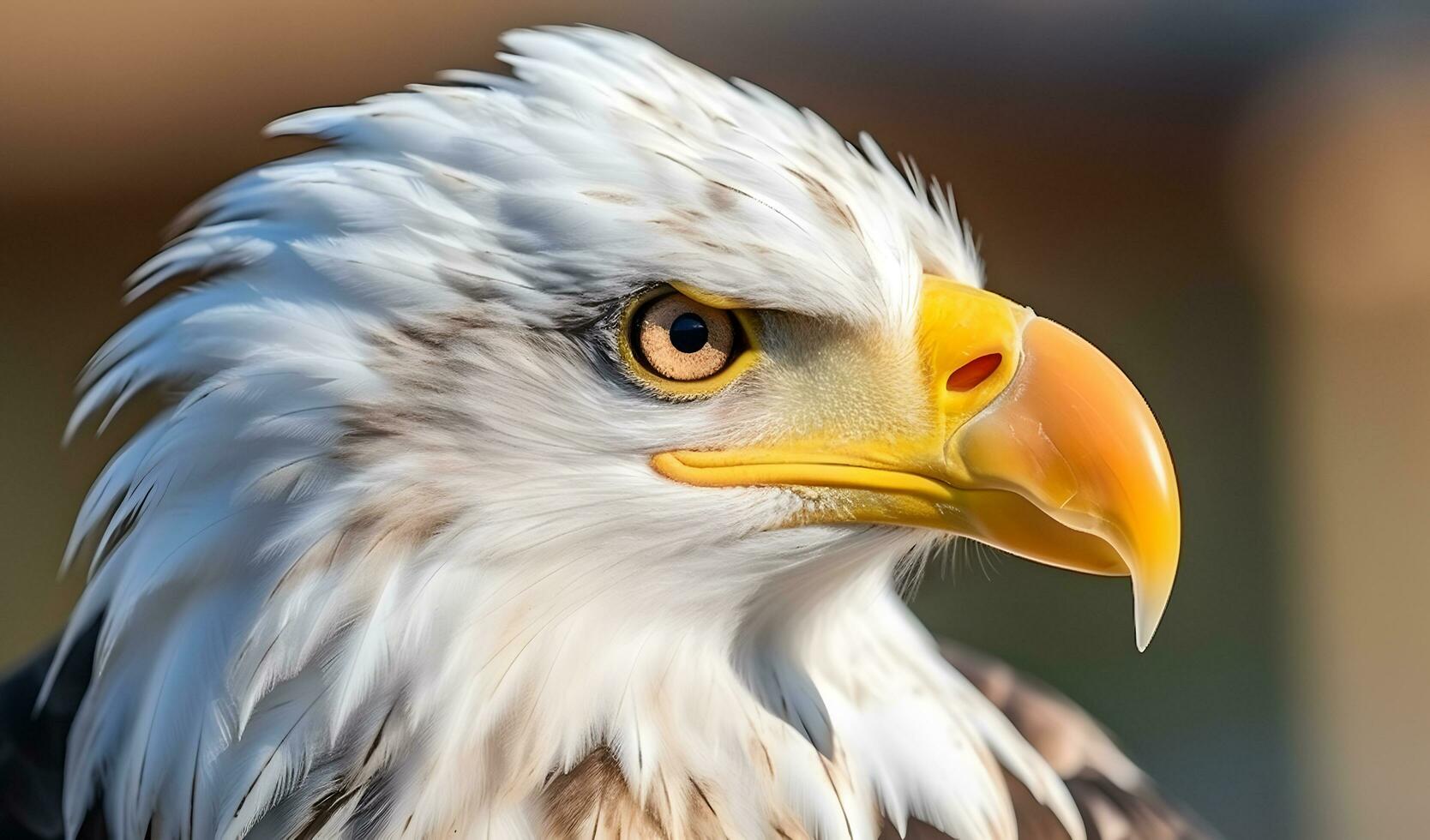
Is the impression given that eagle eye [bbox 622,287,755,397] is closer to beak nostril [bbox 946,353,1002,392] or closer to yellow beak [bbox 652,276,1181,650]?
yellow beak [bbox 652,276,1181,650]

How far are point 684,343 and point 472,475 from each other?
19 centimetres

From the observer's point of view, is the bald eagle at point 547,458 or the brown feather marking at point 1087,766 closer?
the bald eagle at point 547,458

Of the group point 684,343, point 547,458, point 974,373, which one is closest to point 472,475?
point 547,458

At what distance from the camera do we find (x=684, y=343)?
1047mm

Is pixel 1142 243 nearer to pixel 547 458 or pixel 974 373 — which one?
pixel 974 373

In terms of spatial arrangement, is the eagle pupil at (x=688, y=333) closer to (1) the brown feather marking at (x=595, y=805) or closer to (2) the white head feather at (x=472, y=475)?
(2) the white head feather at (x=472, y=475)

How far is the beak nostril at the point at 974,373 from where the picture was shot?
107cm

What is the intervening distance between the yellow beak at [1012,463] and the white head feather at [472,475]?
31mm


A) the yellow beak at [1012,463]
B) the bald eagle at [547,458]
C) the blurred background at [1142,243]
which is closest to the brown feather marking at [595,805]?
the bald eagle at [547,458]

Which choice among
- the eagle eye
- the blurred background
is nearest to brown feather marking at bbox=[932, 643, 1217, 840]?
the eagle eye

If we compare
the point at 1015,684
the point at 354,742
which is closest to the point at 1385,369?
the point at 1015,684

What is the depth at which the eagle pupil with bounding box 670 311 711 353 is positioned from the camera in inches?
41.0

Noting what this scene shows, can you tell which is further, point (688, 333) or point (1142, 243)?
point (1142, 243)

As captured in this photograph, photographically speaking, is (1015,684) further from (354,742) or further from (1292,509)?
(1292,509)
